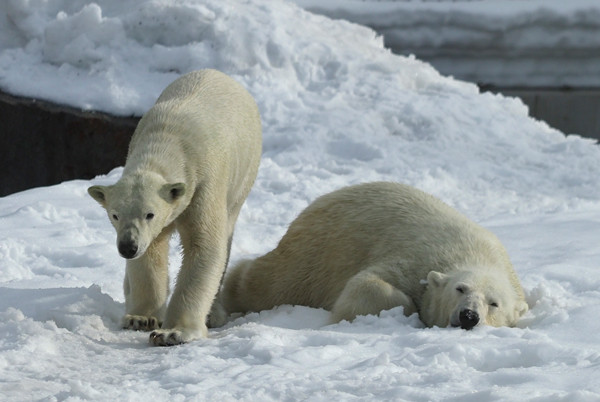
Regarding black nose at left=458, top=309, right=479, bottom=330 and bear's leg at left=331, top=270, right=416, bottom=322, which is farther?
bear's leg at left=331, top=270, right=416, bottom=322

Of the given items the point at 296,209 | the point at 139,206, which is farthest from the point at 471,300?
the point at 296,209

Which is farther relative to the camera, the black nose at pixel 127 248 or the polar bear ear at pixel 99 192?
the polar bear ear at pixel 99 192

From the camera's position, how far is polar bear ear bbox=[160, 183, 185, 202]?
408cm

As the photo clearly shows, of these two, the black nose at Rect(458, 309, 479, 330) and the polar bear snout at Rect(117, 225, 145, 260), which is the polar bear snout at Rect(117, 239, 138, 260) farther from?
the black nose at Rect(458, 309, 479, 330)

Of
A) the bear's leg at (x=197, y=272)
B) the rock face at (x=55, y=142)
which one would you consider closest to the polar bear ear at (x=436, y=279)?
the bear's leg at (x=197, y=272)

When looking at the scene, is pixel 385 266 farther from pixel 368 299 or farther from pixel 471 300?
pixel 471 300

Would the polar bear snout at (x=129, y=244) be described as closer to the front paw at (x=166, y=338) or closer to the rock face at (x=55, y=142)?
the front paw at (x=166, y=338)

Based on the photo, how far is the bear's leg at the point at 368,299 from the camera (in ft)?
14.3

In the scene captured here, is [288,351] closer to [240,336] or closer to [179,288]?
[240,336]

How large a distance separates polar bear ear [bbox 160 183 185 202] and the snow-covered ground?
6648mm

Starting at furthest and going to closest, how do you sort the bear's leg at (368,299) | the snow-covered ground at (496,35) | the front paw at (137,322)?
the snow-covered ground at (496,35) < the front paw at (137,322) < the bear's leg at (368,299)

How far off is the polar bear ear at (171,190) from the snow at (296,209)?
1.91 ft

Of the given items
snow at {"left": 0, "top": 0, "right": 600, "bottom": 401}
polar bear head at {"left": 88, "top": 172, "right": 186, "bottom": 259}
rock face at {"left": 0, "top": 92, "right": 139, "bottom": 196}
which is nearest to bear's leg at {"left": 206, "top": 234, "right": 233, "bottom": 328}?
snow at {"left": 0, "top": 0, "right": 600, "bottom": 401}

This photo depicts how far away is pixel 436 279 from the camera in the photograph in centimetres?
435
